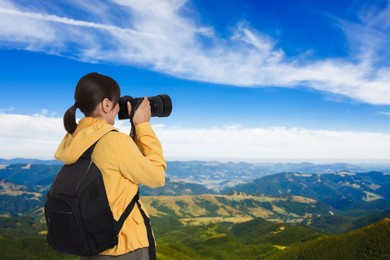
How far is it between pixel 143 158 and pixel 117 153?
0.93 ft

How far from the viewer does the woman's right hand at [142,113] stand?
4101 mm

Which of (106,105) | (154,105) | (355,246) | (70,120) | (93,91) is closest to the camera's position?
(93,91)

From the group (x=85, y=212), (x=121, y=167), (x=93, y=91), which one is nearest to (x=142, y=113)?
(x=93, y=91)

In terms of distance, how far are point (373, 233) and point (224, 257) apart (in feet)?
289

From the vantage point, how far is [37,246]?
134500 mm

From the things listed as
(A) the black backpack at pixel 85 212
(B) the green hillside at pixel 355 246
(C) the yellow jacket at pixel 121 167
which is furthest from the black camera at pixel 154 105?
(B) the green hillside at pixel 355 246

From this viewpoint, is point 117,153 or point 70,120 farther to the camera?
point 70,120

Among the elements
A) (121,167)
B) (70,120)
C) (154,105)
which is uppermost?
(154,105)

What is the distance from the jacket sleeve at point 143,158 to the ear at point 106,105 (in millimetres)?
399

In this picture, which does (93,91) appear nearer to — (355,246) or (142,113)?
(142,113)

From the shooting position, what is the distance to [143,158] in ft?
12.0

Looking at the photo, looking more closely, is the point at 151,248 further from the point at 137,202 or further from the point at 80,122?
the point at 80,122

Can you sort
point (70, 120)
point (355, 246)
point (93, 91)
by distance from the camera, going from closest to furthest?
point (93, 91)
point (70, 120)
point (355, 246)

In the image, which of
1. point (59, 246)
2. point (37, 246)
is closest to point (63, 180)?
point (59, 246)
